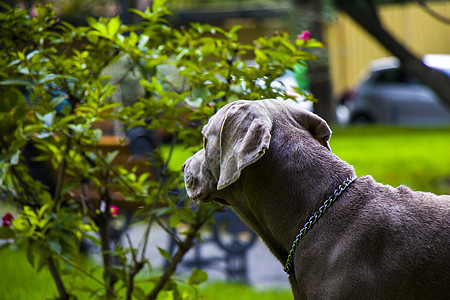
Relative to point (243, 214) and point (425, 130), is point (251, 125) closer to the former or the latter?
point (243, 214)

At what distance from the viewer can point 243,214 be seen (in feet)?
8.70

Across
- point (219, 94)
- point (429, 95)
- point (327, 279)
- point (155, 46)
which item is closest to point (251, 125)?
point (327, 279)

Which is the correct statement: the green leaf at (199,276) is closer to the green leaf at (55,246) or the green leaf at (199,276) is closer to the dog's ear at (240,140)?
the green leaf at (55,246)

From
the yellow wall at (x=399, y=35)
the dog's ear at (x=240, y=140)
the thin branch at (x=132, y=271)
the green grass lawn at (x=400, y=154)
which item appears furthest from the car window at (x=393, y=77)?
the dog's ear at (x=240, y=140)

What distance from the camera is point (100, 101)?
10.5ft

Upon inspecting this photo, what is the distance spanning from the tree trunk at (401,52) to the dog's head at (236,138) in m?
6.31

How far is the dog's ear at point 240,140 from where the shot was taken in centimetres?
236

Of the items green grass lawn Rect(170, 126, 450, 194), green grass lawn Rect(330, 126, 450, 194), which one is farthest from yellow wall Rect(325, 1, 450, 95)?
green grass lawn Rect(170, 126, 450, 194)

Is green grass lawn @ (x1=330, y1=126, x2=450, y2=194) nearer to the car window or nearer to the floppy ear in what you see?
the car window

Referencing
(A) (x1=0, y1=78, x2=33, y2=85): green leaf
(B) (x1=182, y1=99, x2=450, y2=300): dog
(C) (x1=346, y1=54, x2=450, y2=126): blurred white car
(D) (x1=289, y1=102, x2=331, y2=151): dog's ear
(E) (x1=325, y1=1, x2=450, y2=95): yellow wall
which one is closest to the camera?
(B) (x1=182, y1=99, x2=450, y2=300): dog

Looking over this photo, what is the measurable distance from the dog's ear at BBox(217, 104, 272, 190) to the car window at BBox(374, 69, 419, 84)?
16367 millimetres

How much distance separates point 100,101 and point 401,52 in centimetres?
716

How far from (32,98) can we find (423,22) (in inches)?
1078

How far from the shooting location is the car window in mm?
18016
